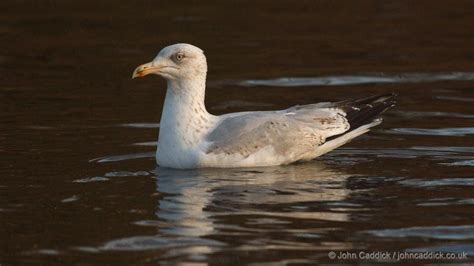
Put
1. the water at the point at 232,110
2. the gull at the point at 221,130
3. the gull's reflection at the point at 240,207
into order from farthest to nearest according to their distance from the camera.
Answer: the gull at the point at 221,130
the water at the point at 232,110
the gull's reflection at the point at 240,207

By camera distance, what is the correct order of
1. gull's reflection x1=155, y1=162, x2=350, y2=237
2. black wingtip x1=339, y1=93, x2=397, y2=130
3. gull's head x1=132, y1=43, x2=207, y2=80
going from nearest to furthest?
gull's reflection x1=155, y1=162, x2=350, y2=237, gull's head x1=132, y1=43, x2=207, y2=80, black wingtip x1=339, y1=93, x2=397, y2=130

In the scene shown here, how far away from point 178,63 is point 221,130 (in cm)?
79

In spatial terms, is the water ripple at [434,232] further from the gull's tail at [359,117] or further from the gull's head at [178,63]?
the gull's head at [178,63]

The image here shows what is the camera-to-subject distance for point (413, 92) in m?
17.4

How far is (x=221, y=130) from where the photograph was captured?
12711 millimetres

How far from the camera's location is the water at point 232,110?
10.1 m

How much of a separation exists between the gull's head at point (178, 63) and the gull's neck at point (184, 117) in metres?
0.08

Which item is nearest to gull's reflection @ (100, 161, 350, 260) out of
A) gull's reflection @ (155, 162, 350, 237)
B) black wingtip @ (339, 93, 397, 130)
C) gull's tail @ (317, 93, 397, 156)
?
gull's reflection @ (155, 162, 350, 237)

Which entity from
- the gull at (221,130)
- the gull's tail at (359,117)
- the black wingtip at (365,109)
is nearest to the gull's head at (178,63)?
the gull at (221,130)

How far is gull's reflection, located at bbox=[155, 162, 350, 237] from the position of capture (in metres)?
10.7

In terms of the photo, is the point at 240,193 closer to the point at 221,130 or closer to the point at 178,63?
the point at 221,130

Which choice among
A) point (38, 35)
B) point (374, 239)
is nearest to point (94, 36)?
point (38, 35)

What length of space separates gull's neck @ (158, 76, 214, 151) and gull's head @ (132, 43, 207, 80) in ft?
0.26

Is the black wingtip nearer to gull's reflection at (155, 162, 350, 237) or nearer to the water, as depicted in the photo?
the water
